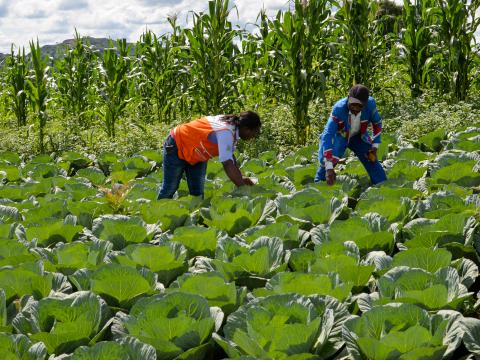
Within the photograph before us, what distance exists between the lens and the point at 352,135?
520 cm

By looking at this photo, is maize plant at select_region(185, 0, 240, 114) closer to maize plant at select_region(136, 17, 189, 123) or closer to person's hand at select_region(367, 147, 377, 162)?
maize plant at select_region(136, 17, 189, 123)

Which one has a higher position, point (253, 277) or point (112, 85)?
point (112, 85)

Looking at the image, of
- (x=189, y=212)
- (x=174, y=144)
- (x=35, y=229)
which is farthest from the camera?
(x=174, y=144)

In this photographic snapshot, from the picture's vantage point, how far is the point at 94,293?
2.52 metres

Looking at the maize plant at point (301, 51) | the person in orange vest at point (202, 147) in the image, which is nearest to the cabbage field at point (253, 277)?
the person in orange vest at point (202, 147)

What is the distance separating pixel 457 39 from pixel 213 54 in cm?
361

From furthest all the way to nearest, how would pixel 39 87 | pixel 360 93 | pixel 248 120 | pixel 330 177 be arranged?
pixel 39 87, pixel 360 93, pixel 330 177, pixel 248 120

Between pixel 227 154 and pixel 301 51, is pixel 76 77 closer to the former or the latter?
pixel 301 51

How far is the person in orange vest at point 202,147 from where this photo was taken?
4.41 meters

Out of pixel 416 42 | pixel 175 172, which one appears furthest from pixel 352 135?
pixel 416 42

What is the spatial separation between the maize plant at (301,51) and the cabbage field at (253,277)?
12.2ft

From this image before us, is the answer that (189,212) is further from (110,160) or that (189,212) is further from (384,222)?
(110,160)

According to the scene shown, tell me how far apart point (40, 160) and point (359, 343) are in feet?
19.8

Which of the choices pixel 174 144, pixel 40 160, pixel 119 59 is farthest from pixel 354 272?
pixel 119 59
